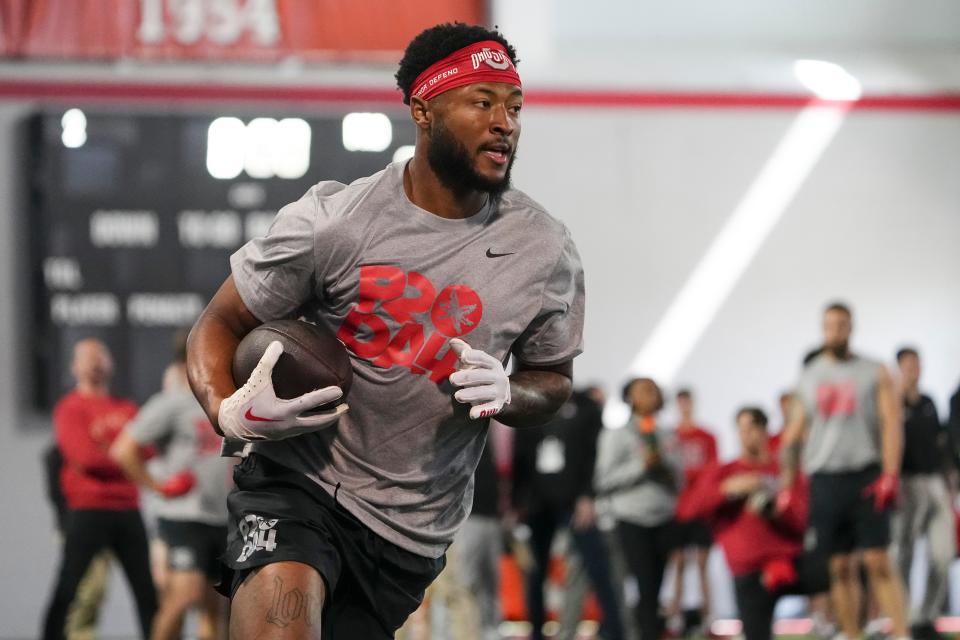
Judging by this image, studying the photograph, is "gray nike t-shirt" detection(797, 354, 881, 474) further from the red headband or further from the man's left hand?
the red headband

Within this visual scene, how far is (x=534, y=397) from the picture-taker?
11.1 feet

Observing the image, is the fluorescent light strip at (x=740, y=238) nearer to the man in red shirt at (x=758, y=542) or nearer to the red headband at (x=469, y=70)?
the man in red shirt at (x=758, y=542)

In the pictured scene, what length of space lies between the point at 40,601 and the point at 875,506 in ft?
20.9

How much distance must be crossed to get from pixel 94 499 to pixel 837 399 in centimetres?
429

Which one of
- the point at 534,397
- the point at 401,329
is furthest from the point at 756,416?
the point at 401,329

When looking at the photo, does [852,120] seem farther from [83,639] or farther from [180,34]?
[83,639]

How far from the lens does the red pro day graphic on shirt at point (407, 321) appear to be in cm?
323

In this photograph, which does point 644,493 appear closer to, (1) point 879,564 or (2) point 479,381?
(1) point 879,564

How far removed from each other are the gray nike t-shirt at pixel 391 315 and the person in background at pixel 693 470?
7178 mm

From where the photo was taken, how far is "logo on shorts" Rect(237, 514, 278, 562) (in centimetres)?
304

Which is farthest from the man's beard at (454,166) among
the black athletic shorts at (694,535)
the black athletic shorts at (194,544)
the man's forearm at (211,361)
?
the black athletic shorts at (694,535)

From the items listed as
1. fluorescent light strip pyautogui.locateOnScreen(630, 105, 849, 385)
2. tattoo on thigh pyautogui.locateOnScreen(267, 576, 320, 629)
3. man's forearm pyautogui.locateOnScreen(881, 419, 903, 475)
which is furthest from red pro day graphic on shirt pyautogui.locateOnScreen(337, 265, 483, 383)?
fluorescent light strip pyautogui.locateOnScreen(630, 105, 849, 385)

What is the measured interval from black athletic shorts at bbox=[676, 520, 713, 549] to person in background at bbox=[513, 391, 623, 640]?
1.65ft

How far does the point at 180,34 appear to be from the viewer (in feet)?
36.0
